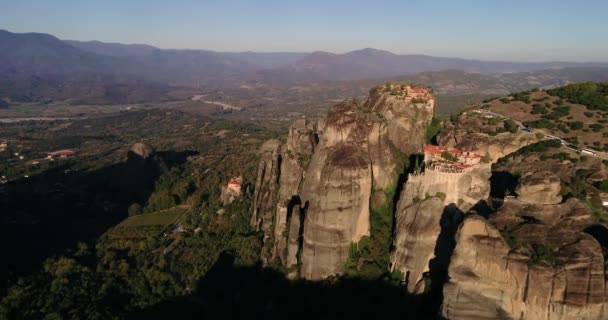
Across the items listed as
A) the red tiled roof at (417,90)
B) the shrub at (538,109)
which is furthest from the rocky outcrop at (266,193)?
the shrub at (538,109)

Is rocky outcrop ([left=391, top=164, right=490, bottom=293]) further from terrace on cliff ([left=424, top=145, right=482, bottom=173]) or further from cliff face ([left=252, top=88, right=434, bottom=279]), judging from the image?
cliff face ([left=252, top=88, right=434, bottom=279])

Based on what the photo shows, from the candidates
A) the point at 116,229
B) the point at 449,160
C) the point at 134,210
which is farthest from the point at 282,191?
the point at 134,210

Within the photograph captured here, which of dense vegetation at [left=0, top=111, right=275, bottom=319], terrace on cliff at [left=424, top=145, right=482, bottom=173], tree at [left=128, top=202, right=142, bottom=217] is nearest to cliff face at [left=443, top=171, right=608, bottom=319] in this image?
terrace on cliff at [left=424, top=145, right=482, bottom=173]

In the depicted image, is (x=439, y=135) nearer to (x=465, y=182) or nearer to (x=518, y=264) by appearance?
(x=465, y=182)

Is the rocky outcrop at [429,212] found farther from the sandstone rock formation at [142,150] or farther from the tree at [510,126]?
the sandstone rock formation at [142,150]

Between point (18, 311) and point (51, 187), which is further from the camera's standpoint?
point (51, 187)

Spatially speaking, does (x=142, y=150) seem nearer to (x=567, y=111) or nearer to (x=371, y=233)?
(x=371, y=233)

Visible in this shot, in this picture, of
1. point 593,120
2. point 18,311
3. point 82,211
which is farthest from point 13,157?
point 593,120
